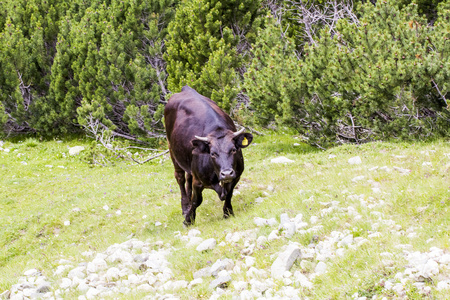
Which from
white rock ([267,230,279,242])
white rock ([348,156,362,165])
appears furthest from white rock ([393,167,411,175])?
white rock ([267,230,279,242])

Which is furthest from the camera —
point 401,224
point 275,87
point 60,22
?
point 60,22

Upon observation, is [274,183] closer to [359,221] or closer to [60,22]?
[359,221]

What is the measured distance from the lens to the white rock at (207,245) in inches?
255

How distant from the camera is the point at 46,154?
2167 cm

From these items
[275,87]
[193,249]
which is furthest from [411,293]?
[275,87]

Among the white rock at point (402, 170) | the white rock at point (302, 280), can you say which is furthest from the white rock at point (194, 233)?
the white rock at point (402, 170)

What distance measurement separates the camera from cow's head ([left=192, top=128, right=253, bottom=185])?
7941 mm

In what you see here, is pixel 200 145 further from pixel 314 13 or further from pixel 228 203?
pixel 314 13

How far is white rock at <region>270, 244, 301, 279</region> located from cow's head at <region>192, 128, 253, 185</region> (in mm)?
2676

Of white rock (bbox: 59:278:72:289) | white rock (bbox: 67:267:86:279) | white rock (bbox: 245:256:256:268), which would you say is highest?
white rock (bbox: 245:256:256:268)

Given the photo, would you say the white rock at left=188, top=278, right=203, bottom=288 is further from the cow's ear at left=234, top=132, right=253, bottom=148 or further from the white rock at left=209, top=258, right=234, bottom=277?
the cow's ear at left=234, top=132, right=253, bottom=148

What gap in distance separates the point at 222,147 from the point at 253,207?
136 cm

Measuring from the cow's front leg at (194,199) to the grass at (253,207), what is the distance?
18cm

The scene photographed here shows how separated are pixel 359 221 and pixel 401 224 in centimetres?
51
